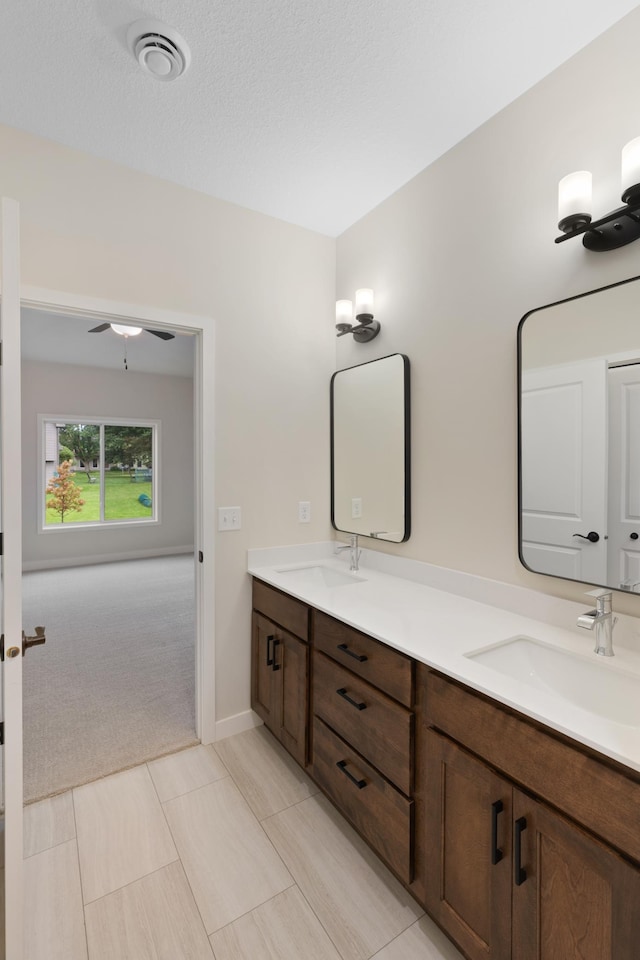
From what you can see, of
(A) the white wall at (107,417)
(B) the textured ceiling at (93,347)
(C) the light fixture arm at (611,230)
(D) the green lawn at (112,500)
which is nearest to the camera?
(C) the light fixture arm at (611,230)

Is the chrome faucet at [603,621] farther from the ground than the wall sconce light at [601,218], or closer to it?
closer to it

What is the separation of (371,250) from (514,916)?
257 cm

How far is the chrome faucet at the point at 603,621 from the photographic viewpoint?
1.21 metres

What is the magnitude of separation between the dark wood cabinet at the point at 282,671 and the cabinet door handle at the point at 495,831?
3.02 ft

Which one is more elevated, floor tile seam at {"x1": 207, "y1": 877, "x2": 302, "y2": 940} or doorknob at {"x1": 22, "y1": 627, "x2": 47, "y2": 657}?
doorknob at {"x1": 22, "y1": 627, "x2": 47, "y2": 657}

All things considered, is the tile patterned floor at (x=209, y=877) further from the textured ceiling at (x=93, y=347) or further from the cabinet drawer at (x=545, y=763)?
the textured ceiling at (x=93, y=347)

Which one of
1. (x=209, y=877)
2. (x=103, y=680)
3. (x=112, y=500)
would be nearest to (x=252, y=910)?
(x=209, y=877)

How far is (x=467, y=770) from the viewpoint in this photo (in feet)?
3.79

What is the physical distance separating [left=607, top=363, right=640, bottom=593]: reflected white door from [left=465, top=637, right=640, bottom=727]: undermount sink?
26 centimetres

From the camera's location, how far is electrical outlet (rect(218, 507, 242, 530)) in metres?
2.25

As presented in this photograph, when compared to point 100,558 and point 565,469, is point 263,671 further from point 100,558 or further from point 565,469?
point 100,558

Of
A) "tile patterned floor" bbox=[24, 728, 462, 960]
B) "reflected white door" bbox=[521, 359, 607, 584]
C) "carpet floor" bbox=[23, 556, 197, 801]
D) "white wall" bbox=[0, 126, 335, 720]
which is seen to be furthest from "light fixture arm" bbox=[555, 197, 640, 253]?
"carpet floor" bbox=[23, 556, 197, 801]

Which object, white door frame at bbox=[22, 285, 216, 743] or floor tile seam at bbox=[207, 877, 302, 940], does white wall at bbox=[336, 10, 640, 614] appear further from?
floor tile seam at bbox=[207, 877, 302, 940]

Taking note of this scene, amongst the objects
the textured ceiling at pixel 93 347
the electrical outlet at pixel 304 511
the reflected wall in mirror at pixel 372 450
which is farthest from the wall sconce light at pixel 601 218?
the textured ceiling at pixel 93 347
